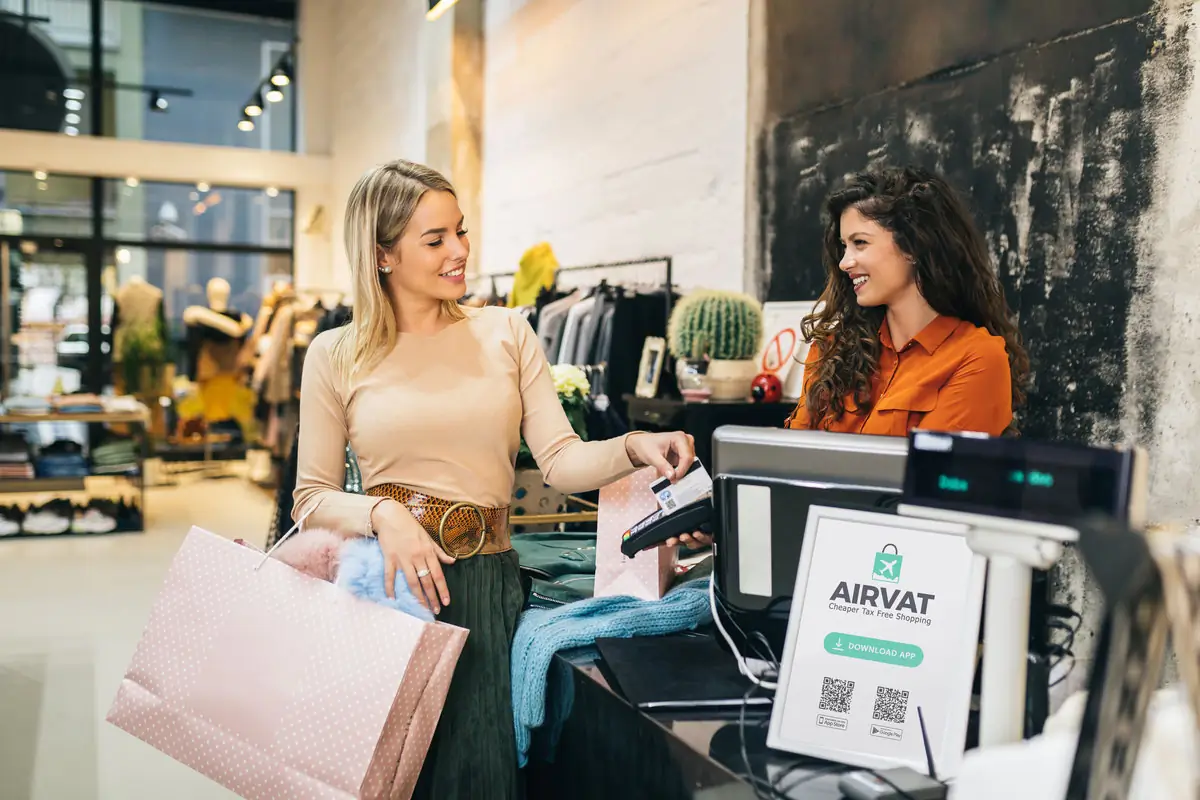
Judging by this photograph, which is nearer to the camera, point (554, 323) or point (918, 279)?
point (918, 279)

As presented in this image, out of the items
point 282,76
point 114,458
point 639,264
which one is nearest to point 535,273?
point 639,264

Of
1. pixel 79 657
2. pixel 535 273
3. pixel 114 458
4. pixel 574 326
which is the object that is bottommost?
pixel 79 657

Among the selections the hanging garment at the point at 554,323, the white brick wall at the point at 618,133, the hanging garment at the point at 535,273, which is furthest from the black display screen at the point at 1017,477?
the hanging garment at the point at 535,273

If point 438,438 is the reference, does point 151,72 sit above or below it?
above

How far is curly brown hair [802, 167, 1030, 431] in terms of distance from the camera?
91.2 inches

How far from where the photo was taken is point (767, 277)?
439cm

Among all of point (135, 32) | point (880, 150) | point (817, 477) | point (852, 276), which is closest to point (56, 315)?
point (135, 32)

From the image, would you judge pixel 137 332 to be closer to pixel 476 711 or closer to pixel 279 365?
pixel 279 365

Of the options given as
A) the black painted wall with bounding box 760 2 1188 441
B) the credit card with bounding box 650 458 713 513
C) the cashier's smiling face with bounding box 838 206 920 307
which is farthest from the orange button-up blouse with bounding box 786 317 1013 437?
the black painted wall with bounding box 760 2 1188 441

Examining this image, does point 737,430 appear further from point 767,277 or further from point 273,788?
point 767,277

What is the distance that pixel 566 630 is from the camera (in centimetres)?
173

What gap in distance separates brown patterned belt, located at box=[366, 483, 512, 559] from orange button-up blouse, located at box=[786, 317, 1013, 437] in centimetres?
84

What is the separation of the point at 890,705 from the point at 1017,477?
0.46m

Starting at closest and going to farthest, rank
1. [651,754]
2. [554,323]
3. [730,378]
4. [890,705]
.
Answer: [890,705]
[651,754]
[730,378]
[554,323]
